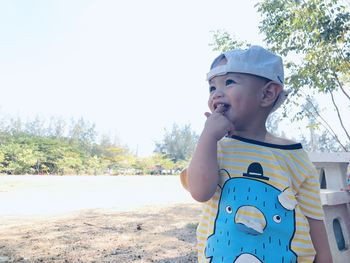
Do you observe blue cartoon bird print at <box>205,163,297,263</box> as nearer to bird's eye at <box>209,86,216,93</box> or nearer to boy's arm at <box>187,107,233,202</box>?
boy's arm at <box>187,107,233,202</box>

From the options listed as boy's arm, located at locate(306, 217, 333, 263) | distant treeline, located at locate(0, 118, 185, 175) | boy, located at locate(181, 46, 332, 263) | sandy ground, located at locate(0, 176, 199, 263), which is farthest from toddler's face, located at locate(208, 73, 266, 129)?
distant treeline, located at locate(0, 118, 185, 175)

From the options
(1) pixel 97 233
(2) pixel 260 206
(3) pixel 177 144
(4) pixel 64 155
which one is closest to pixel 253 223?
(2) pixel 260 206

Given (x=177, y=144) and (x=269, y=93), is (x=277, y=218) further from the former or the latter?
(x=177, y=144)

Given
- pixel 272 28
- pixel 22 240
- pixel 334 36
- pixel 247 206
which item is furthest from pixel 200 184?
pixel 272 28

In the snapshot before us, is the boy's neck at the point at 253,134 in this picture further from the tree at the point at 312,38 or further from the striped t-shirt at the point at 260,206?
the tree at the point at 312,38

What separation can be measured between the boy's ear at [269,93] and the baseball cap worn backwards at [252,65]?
13mm

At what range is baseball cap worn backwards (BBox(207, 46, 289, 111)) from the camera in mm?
750

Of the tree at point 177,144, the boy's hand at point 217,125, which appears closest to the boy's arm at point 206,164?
the boy's hand at point 217,125

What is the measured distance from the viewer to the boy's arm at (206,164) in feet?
2.21

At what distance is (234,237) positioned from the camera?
67 cm

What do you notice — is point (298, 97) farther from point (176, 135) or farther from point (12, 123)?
point (176, 135)

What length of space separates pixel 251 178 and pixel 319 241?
0.22 meters

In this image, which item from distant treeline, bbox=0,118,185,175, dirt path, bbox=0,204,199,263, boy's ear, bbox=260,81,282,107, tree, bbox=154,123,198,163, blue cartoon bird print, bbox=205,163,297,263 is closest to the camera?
blue cartoon bird print, bbox=205,163,297,263

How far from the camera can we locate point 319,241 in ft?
2.45
